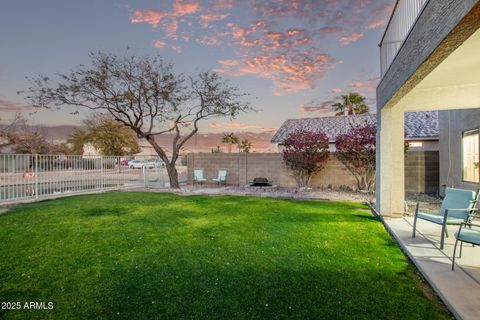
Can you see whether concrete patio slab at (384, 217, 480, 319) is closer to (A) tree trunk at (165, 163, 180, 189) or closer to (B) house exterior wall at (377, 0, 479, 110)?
(B) house exterior wall at (377, 0, 479, 110)

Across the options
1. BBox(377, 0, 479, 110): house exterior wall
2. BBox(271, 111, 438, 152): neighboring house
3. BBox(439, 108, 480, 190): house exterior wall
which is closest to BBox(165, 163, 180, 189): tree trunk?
BBox(271, 111, 438, 152): neighboring house

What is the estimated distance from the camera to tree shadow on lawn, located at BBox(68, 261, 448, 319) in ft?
9.55

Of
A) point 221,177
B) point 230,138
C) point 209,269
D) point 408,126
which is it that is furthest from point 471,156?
point 230,138

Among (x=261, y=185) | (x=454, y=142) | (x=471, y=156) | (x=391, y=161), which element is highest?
(x=454, y=142)

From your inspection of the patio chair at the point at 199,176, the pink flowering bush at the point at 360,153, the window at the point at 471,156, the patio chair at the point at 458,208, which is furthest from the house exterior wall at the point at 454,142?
the patio chair at the point at 199,176

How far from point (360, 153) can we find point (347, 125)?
500 inches

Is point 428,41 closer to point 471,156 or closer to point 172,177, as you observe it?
point 471,156

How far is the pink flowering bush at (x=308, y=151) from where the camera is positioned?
544 inches

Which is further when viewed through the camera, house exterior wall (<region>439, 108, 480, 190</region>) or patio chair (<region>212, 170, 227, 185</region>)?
patio chair (<region>212, 170, 227, 185</region>)

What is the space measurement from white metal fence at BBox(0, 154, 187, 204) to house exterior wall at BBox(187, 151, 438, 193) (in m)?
3.19

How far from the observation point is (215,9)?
12.2 m

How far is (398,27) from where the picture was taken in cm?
604

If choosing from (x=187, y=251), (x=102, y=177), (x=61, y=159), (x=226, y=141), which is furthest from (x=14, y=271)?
(x=226, y=141)

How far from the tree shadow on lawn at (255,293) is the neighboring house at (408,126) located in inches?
446
